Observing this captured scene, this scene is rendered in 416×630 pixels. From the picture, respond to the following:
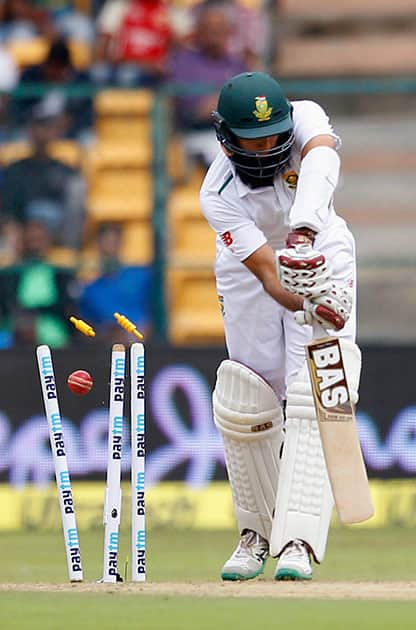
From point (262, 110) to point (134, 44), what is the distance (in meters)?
6.71

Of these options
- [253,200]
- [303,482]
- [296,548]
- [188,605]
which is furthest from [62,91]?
[188,605]

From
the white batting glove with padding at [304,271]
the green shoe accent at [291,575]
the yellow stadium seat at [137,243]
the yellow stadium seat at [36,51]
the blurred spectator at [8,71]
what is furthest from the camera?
the yellow stadium seat at [36,51]

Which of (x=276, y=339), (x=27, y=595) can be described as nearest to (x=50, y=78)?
(x=276, y=339)

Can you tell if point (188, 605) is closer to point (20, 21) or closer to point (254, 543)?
point (254, 543)

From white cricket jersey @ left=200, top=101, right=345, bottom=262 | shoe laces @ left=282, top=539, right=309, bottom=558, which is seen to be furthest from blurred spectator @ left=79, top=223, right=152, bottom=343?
shoe laces @ left=282, top=539, right=309, bottom=558

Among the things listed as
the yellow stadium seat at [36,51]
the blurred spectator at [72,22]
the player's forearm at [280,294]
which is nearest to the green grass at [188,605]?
the player's forearm at [280,294]

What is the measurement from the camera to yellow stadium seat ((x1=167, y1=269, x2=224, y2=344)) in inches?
416

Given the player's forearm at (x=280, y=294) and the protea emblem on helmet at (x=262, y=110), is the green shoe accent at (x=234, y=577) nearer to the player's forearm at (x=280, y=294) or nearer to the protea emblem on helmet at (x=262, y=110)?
the player's forearm at (x=280, y=294)

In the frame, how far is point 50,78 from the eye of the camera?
12.1 m

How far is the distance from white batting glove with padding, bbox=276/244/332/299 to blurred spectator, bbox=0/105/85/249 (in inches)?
203

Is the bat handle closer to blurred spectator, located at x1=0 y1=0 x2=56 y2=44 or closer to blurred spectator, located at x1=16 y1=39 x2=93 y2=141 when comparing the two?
blurred spectator, located at x1=16 y1=39 x2=93 y2=141

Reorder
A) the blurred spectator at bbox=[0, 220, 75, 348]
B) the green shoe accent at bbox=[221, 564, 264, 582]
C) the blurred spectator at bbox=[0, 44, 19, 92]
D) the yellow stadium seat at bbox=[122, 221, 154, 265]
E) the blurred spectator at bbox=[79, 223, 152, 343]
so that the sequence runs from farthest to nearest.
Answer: the blurred spectator at bbox=[0, 44, 19, 92], the yellow stadium seat at bbox=[122, 221, 154, 265], the blurred spectator at bbox=[79, 223, 152, 343], the blurred spectator at bbox=[0, 220, 75, 348], the green shoe accent at bbox=[221, 564, 264, 582]

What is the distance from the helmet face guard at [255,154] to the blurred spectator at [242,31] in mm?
6404

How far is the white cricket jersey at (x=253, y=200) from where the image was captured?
19.3ft
